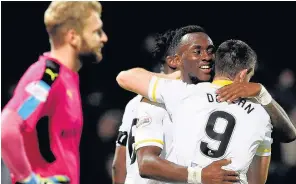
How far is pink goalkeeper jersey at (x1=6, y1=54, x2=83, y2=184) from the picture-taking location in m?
2.77

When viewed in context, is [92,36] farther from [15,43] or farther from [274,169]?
[274,169]

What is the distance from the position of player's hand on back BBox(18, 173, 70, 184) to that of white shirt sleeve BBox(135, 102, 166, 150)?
38cm

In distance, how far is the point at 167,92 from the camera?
2785mm

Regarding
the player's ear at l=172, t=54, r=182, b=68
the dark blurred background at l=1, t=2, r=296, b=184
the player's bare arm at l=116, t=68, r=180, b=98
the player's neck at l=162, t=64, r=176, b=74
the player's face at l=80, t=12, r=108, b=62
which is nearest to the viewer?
the player's bare arm at l=116, t=68, r=180, b=98

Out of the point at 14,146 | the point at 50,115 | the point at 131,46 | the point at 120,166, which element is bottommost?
the point at 120,166

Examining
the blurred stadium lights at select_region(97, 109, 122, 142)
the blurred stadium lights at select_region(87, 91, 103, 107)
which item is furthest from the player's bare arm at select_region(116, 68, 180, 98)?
the blurred stadium lights at select_region(97, 109, 122, 142)

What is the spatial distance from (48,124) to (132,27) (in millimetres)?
1916

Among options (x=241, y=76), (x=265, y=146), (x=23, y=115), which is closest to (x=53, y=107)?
(x=23, y=115)

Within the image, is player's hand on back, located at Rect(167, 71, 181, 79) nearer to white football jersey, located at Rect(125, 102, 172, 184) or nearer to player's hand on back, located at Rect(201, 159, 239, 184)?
white football jersey, located at Rect(125, 102, 172, 184)

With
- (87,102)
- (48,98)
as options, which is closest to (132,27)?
(87,102)

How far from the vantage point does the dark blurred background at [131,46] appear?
13.3 ft

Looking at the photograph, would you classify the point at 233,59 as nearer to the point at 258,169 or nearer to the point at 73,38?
the point at 258,169

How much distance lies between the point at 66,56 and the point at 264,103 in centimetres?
94

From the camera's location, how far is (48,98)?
2797 mm
